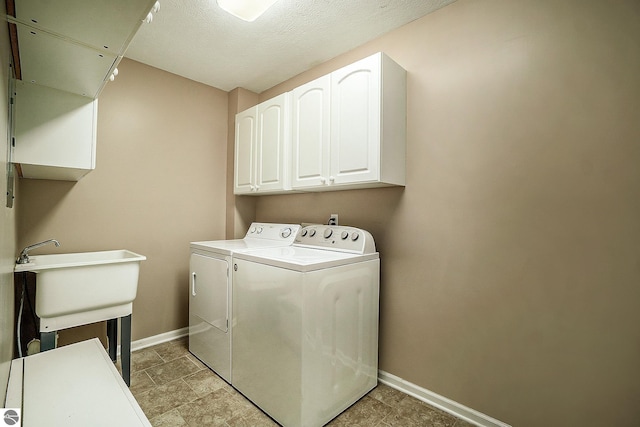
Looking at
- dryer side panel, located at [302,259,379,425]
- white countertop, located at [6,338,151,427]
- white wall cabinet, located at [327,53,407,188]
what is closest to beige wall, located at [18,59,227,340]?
white countertop, located at [6,338,151,427]

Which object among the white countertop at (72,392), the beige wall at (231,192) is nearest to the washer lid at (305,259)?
the white countertop at (72,392)

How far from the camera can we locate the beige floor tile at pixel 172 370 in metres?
2.14

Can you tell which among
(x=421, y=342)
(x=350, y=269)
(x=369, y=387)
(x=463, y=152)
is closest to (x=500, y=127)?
(x=463, y=152)

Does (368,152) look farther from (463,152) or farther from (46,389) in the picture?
(46,389)

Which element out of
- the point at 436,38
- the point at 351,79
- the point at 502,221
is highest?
the point at 436,38

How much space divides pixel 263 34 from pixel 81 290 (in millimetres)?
2054

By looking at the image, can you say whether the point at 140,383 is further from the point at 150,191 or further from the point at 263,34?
the point at 263,34

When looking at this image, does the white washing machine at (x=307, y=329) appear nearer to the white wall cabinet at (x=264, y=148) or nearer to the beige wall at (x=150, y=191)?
the white wall cabinet at (x=264, y=148)

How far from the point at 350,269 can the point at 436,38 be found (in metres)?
1.57

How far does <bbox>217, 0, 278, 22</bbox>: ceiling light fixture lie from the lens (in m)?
1.75

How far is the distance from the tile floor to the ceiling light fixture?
2.40 meters

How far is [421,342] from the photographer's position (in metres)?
1.96

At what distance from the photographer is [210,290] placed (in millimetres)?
2230

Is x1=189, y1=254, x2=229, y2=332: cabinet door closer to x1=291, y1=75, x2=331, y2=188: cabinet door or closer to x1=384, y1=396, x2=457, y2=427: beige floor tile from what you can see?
x1=291, y1=75, x2=331, y2=188: cabinet door
